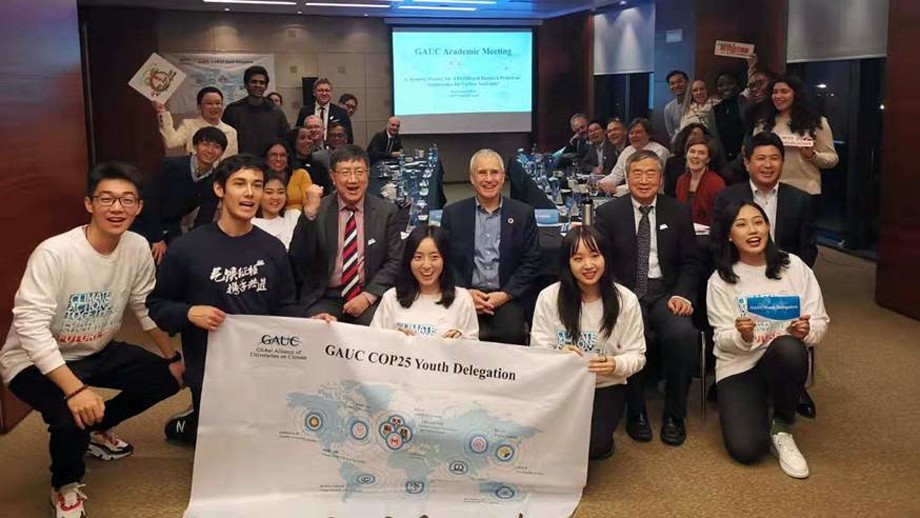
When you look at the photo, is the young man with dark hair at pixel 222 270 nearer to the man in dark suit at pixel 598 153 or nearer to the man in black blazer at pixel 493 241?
the man in black blazer at pixel 493 241

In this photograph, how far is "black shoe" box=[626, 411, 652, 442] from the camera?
3.75 metres

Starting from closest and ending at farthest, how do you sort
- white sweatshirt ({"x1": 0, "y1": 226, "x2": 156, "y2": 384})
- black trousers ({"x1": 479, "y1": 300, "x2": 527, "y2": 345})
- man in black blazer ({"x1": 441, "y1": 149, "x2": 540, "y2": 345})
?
white sweatshirt ({"x1": 0, "y1": 226, "x2": 156, "y2": 384}), black trousers ({"x1": 479, "y1": 300, "x2": 527, "y2": 345}), man in black blazer ({"x1": 441, "y1": 149, "x2": 540, "y2": 345})

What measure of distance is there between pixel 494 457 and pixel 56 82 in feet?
10.4

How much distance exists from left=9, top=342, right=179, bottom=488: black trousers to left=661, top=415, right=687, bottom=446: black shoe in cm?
213

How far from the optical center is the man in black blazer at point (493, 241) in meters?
4.10

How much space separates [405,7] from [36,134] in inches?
349

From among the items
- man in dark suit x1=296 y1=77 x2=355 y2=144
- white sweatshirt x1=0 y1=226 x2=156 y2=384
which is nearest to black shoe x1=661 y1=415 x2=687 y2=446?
white sweatshirt x1=0 y1=226 x2=156 y2=384

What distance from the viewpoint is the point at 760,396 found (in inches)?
141

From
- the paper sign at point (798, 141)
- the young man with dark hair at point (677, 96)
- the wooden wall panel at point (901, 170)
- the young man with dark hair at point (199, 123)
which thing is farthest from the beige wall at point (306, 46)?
the paper sign at point (798, 141)

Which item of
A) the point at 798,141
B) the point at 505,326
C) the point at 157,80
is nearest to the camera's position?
the point at 505,326

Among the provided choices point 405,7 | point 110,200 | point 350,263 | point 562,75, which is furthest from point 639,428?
point 562,75

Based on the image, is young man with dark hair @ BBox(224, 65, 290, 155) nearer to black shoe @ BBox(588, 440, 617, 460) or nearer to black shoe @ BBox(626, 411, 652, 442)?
black shoe @ BBox(626, 411, 652, 442)

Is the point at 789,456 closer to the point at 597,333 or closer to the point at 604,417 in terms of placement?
the point at 604,417

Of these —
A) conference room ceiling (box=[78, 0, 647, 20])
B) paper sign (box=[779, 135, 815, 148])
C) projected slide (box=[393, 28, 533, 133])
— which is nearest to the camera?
paper sign (box=[779, 135, 815, 148])
